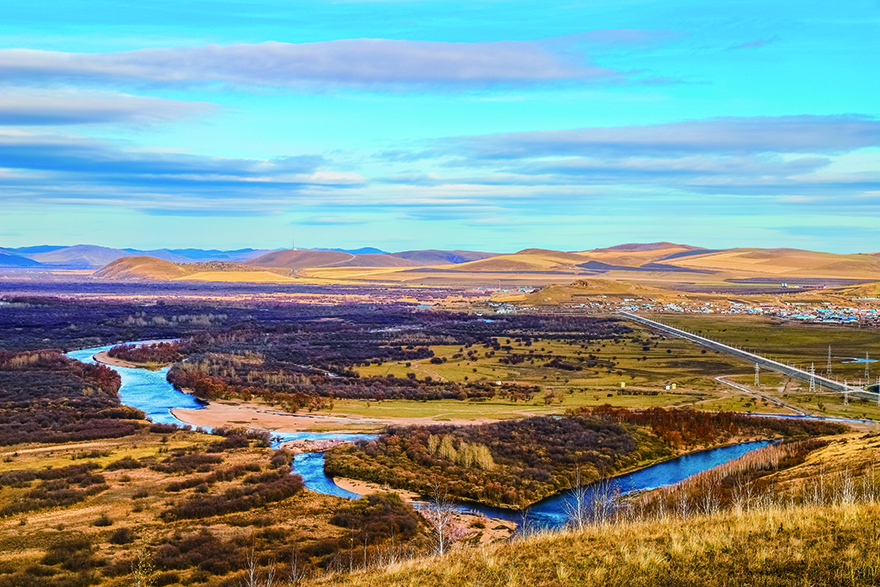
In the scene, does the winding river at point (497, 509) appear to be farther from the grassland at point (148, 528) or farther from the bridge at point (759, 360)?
the bridge at point (759, 360)

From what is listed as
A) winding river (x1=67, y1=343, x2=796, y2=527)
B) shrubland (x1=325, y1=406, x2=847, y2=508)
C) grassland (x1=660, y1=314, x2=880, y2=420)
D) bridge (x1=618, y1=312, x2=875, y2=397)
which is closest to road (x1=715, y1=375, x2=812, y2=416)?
grassland (x1=660, y1=314, x2=880, y2=420)

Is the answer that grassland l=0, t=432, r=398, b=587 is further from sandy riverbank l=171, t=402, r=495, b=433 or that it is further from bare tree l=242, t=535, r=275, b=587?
sandy riverbank l=171, t=402, r=495, b=433

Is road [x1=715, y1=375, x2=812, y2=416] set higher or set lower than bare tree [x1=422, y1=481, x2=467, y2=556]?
higher

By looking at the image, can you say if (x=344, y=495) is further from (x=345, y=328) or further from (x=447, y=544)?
(x=345, y=328)

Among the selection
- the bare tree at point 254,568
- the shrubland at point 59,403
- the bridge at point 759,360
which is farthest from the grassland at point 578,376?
the bare tree at point 254,568

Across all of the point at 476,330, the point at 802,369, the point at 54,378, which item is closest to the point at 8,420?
the point at 54,378

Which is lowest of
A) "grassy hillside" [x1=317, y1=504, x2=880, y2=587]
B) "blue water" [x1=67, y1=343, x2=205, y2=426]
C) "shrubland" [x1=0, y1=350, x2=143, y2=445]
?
"blue water" [x1=67, y1=343, x2=205, y2=426]
